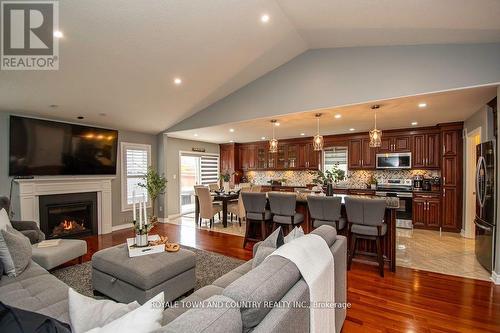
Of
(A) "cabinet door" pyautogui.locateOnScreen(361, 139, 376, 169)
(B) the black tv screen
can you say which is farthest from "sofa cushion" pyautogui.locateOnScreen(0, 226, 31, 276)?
(A) "cabinet door" pyautogui.locateOnScreen(361, 139, 376, 169)

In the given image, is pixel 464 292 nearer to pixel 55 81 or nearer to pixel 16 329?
pixel 16 329

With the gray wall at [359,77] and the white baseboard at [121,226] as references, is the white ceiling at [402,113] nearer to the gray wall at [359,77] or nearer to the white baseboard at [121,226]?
the gray wall at [359,77]

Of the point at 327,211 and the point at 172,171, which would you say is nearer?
the point at 327,211

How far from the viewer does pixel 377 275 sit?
10.6ft

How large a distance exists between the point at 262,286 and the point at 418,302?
97.9 inches

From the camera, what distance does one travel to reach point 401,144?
615 cm

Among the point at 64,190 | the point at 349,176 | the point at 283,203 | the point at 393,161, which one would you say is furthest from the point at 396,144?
the point at 64,190

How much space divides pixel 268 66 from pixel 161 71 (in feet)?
6.29

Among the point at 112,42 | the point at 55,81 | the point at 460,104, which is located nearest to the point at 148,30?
the point at 112,42

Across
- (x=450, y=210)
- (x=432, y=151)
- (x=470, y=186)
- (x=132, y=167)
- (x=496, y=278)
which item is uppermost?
(x=432, y=151)

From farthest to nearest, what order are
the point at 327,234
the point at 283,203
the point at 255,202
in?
the point at 255,202, the point at 283,203, the point at 327,234

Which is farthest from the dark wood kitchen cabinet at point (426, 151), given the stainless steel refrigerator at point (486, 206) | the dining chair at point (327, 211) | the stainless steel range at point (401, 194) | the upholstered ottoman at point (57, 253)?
the upholstered ottoman at point (57, 253)

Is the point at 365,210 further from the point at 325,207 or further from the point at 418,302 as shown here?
the point at 418,302

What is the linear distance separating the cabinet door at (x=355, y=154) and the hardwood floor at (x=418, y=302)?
12.3 feet
